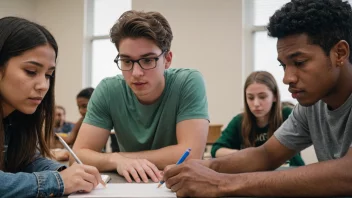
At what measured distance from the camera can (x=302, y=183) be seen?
96 centimetres

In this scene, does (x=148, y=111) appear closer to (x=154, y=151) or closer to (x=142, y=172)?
(x=154, y=151)

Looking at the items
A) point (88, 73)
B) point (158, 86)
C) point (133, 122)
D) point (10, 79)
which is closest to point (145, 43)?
point (158, 86)

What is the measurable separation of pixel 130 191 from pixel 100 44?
5191mm

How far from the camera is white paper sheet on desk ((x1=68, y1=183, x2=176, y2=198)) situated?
978 millimetres

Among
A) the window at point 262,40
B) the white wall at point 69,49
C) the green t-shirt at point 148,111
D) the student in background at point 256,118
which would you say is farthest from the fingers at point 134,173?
the white wall at point 69,49

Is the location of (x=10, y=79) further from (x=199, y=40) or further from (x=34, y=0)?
(x=34, y=0)

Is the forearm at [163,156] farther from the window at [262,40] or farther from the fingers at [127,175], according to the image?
the window at [262,40]

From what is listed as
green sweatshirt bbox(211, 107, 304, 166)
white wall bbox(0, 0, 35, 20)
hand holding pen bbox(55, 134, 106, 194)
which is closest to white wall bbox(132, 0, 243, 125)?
green sweatshirt bbox(211, 107, 304, 166)

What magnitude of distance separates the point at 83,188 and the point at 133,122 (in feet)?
2.32

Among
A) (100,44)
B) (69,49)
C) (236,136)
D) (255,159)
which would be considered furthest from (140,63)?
(69,49)

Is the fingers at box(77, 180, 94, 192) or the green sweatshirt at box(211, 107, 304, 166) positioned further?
the green sweatshirt at box(211, 107, 304, 166)

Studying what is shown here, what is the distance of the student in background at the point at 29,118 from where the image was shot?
37.4 inches

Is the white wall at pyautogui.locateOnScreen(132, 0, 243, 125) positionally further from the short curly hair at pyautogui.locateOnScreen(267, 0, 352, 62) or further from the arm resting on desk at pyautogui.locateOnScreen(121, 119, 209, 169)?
the short curly hair at pyautogui.locateOnScreen(267, 0, 352, 62)

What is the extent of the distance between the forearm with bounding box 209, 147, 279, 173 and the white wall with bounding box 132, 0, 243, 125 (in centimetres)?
343
